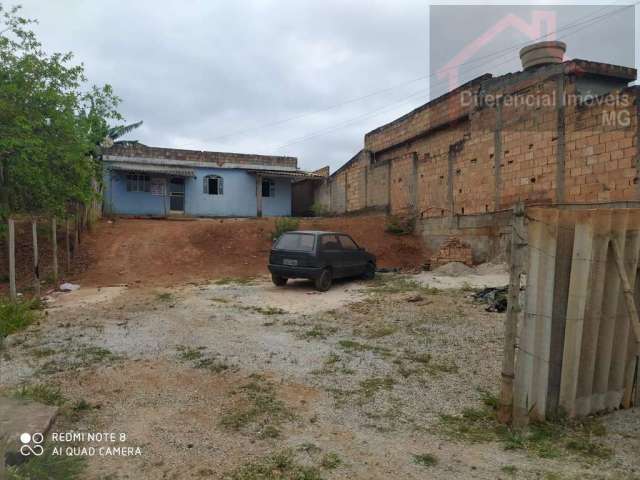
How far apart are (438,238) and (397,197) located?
148 inches

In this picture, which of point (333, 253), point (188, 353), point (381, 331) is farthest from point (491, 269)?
point (188, 353)

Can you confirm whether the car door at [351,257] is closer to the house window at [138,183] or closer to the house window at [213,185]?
the house window at [213,185]

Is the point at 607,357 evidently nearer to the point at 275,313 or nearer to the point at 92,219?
the point at 275,313

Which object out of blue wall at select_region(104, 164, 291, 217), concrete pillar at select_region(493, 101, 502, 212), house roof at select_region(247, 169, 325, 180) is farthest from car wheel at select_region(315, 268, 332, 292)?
blue wall at select_region(104, 164, 291, 217)

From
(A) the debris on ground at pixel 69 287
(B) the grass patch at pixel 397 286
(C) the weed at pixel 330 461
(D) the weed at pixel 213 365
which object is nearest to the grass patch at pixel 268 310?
(B) the grass patch at pixel 397 286

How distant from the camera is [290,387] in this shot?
14.0 ft

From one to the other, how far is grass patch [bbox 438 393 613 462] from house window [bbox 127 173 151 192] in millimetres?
22558

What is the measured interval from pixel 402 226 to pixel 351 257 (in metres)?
6.73

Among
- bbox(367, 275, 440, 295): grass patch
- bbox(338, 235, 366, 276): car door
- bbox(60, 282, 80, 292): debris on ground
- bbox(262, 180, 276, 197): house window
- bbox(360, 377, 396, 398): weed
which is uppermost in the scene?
bbox(262, 180, 276, 197): house window

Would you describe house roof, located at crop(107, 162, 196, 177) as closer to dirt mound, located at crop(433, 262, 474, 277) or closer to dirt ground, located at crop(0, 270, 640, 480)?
dirt ground, located at crop(0, 270, 640, 480)

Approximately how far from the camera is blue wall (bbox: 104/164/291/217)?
2253 cm

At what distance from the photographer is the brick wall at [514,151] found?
33.2 feet

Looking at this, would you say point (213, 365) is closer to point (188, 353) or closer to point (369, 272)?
point (188, 353)

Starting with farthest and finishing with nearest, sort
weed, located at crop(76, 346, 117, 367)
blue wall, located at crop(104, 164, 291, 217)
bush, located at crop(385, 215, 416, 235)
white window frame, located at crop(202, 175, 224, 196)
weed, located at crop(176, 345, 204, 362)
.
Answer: white window frame, located at crop(202, 175, 224, 196), blue wall, located at crop(104, 164, 291, 217), bush, located at crop(385, 215, 416, 235), weed, located at crop(176, 345, 204, 362), weed, located at crop(76, 346, 117, 367)
